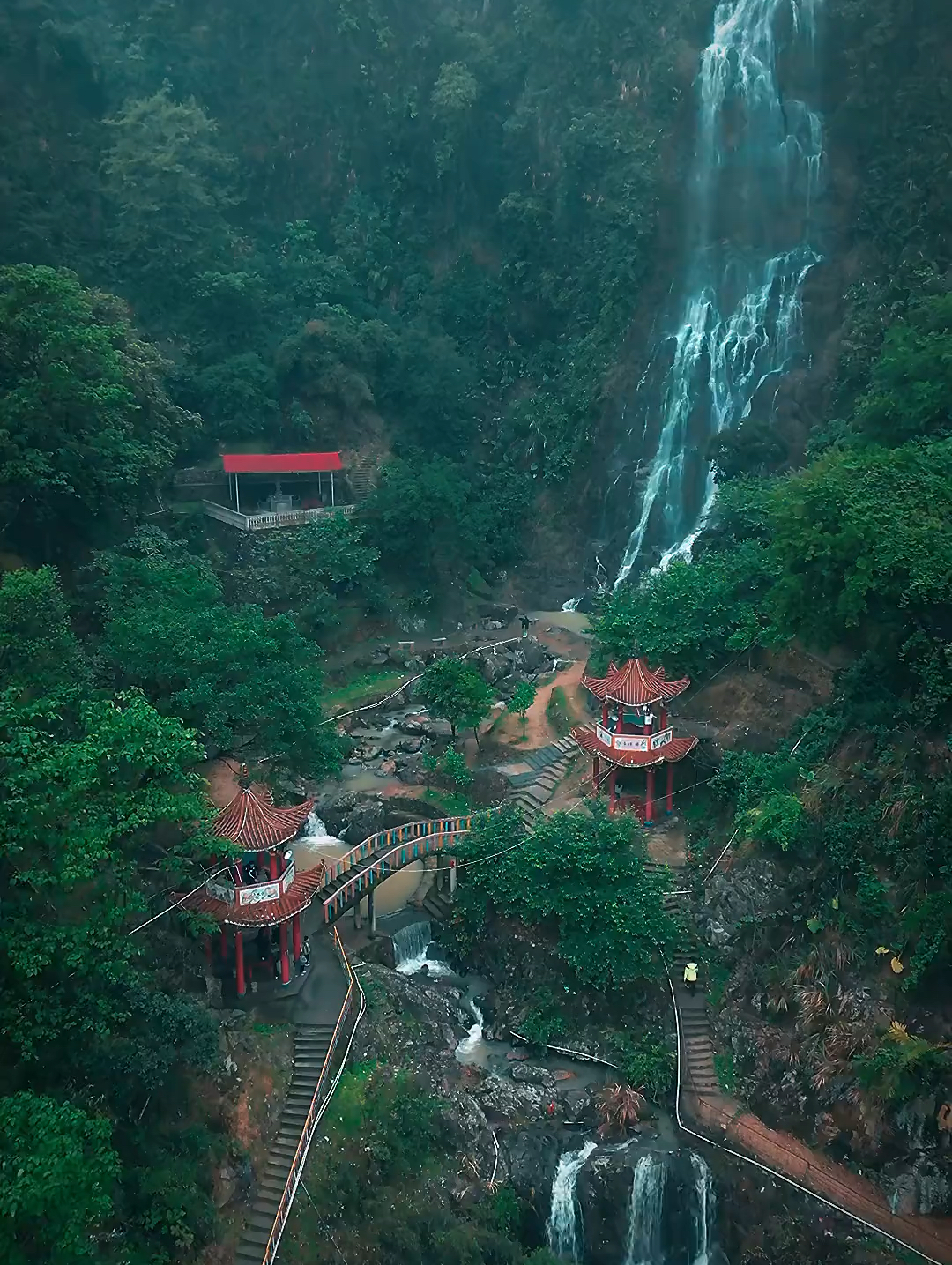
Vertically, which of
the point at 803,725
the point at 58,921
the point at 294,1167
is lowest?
the point at 294,1167

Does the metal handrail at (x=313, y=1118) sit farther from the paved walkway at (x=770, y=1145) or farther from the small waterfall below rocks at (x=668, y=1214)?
the paved walkway at (x=770, y=1145)

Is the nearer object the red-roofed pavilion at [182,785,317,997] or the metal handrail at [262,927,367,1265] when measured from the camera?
the metal handrail at [262,927,367,1265]

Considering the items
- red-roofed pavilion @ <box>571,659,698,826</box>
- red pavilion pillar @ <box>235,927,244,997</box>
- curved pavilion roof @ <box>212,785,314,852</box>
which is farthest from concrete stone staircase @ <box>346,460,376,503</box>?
red pavilion pillar @ <box>235,927,244,997</box>

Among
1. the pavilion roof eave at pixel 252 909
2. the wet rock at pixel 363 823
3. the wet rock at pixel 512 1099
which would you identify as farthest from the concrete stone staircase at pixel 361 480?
the wet rock at pixel 512 1099

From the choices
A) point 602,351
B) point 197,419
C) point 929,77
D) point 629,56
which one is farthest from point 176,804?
point 629,56

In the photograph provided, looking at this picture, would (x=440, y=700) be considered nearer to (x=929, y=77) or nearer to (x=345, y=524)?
(x=345, y=524)

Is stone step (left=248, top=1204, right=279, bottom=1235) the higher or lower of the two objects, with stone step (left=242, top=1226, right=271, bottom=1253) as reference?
higher

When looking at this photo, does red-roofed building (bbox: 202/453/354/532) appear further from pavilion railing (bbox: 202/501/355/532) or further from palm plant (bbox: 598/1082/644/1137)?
palm plant (bbox: 598/1082/644/1137)
